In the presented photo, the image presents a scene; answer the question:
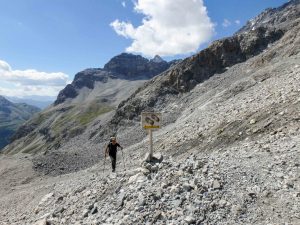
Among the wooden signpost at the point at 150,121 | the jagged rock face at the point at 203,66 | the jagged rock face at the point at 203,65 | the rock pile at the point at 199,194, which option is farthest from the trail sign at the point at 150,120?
the jagged rock face at the point at 203,65

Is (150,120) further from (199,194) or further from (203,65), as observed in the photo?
(203,65)

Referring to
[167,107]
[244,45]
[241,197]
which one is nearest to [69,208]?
[241,197]

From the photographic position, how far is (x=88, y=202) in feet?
53.6

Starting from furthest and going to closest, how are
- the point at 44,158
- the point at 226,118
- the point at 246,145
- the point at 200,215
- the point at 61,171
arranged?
the point at 44,158, the point at 61,171, the point at 226,118, the point at 246,145, the point at 200,215

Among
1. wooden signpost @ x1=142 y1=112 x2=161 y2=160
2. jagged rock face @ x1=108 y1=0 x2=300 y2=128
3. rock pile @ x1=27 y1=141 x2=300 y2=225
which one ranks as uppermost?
jagged rock face @ x1=108 y1=0 x2=300 y2=128

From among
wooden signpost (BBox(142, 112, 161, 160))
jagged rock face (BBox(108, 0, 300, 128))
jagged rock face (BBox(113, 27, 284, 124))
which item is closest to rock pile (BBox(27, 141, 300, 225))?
wooden signpost (BBox(142, 112, 161, 160))

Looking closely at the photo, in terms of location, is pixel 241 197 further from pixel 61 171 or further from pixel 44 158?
pixel 44 158

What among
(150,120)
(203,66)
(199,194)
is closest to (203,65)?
(203,66)

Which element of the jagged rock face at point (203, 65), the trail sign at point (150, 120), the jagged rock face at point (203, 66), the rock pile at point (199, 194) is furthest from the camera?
the jagged rock face at point (203, 65)

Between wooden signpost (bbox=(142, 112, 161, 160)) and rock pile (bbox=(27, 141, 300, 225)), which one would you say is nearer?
rock pile (bbox=(27, 141, 300, 225))

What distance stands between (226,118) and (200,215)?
17.3 meters

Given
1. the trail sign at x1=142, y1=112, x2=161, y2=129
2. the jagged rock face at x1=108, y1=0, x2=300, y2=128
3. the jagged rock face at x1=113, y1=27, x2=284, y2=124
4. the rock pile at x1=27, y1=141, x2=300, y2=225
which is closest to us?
the rock pile at x1=27, y1=141, x2=300, y2=225

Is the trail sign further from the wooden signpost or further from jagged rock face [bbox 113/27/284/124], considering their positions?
jagged rock face [bbox 113/27/284/124]

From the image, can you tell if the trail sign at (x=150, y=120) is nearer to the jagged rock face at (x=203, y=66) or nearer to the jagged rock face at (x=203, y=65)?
the jagged rock face at (x=203, y=66)
